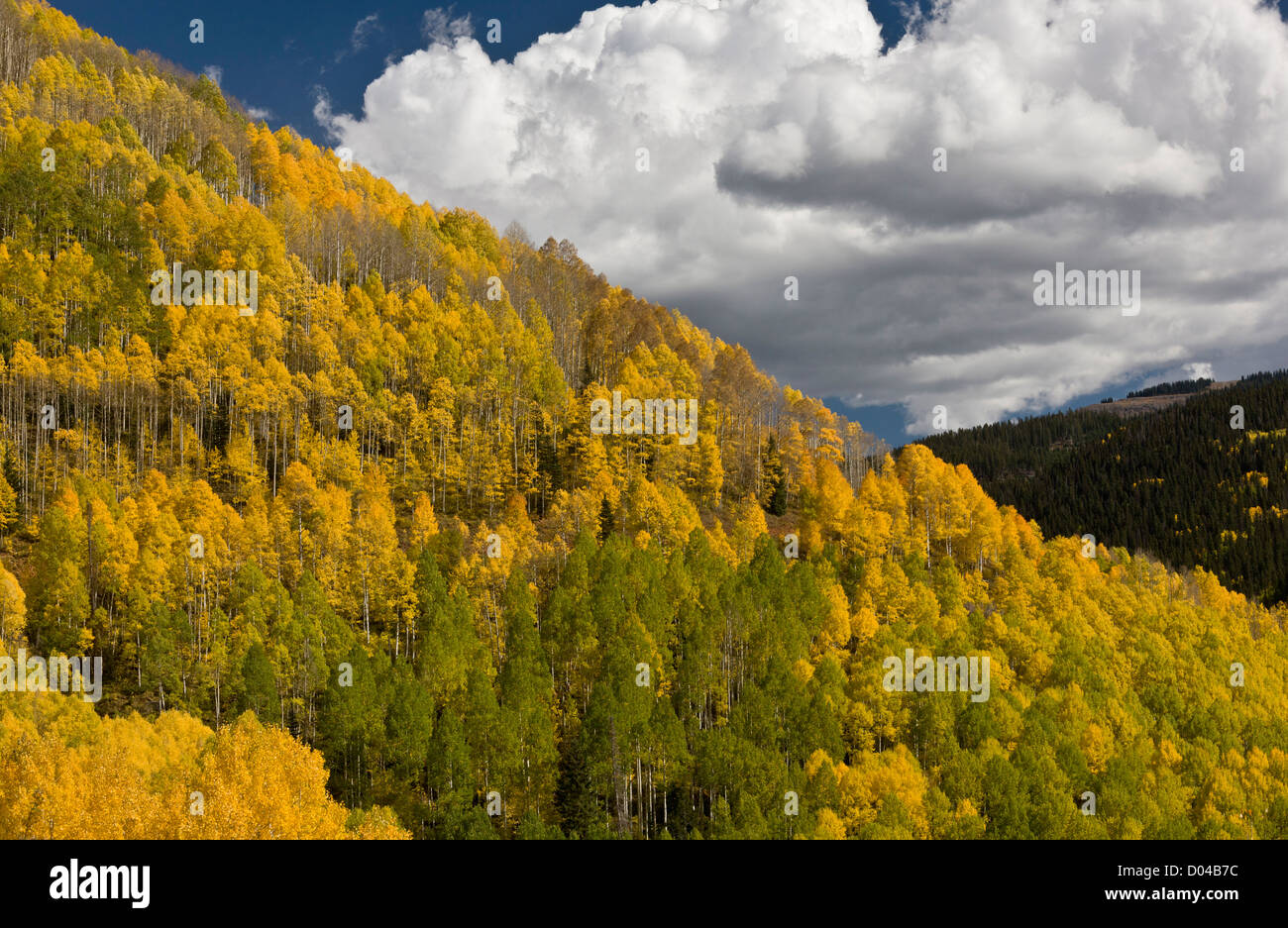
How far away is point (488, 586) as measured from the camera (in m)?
89.7

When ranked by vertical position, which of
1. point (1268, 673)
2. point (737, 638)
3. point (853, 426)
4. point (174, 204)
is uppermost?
point (174, 204)

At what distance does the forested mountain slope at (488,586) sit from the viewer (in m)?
67.3

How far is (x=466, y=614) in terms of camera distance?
80.9 meters

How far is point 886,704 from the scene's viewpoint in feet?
265

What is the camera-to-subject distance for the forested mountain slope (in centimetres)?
6731

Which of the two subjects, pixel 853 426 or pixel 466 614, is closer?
pixel 466 614

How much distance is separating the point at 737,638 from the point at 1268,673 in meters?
66.9
